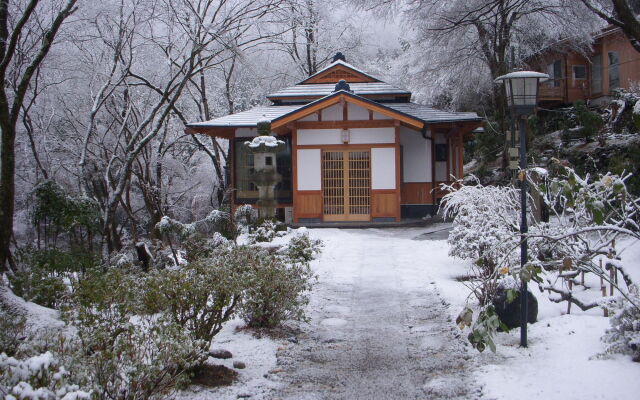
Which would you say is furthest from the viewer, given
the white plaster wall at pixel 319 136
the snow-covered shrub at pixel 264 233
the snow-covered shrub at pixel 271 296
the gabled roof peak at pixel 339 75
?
the gabled roof peak at pixel 339 75

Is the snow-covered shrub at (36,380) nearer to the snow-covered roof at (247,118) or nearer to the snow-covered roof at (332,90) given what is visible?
the snow-covered roof at (247,118)

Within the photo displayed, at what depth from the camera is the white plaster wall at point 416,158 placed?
718 inches

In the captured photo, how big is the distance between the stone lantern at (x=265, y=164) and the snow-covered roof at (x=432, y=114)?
5.15 m

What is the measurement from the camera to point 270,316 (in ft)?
22.2

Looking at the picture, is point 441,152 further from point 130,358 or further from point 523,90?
point 130,358

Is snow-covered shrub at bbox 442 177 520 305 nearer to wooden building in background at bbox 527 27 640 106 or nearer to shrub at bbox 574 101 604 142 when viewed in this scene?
shrub at bbox 574 101 604 142

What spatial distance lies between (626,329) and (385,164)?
1183 centimetres

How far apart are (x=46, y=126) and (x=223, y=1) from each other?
23.7ft

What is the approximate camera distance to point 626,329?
5.20 meters

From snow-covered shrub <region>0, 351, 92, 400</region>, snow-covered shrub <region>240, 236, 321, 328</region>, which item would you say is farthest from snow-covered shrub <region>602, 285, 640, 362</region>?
snow-covered shrub <region>0, 351, 92, 400</region>

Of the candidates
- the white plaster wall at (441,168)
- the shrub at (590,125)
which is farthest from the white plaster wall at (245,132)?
the shrub at (590,125)

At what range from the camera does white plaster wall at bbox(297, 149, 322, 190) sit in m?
16.9

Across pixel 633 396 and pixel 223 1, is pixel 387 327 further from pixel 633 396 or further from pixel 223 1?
pixel 223 1

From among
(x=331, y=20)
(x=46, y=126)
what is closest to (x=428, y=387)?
(x=46, y=126)
